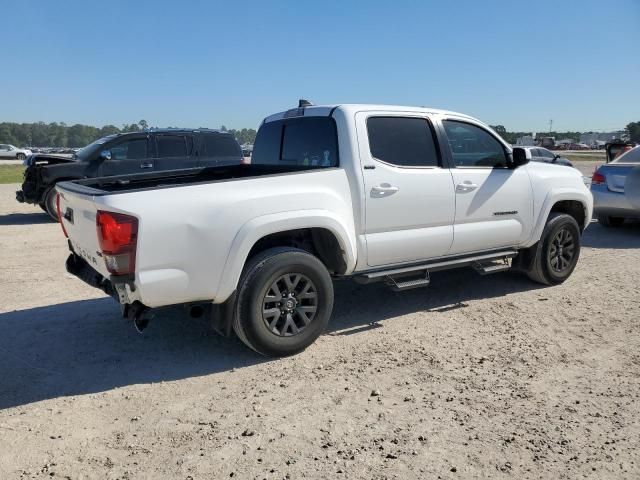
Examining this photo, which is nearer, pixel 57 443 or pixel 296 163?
pixel 57 443

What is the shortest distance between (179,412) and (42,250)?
19.9ft

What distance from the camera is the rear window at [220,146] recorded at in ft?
38.9

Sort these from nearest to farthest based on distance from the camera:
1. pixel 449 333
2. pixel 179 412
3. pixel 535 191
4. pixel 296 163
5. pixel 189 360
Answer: pixel 179 412 → pixel 189 360 → pixel 449 333 → pixel 296 163 → pixel 535 191

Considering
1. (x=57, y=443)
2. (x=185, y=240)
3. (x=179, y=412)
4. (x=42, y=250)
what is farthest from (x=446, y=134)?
(x=42, y=250)

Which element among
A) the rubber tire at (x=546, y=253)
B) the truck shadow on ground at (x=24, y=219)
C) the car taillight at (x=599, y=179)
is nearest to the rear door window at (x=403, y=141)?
the rubber tire at (x=546, y=253)

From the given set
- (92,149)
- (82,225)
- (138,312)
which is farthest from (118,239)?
(92,149)

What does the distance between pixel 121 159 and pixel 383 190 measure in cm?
821

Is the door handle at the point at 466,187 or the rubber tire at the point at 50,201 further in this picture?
the rubber tire at the point at 50,201

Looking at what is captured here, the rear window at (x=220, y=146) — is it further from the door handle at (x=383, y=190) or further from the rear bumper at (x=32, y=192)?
the door handle at (x=383, y=190)

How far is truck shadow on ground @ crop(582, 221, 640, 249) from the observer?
8.97 meters

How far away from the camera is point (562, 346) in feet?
14.9

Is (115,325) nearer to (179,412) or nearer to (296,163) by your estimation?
(179,412)

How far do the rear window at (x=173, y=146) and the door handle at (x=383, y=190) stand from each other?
25.5 feet

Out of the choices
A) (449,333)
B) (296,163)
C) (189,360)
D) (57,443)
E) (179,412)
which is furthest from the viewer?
(296,163)
